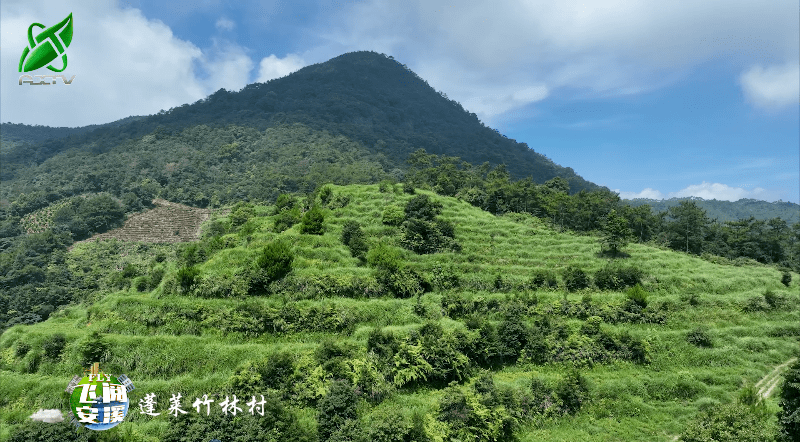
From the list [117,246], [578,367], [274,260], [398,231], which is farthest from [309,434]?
[117,246]

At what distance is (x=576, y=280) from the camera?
100 ft

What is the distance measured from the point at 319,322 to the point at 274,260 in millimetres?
5954

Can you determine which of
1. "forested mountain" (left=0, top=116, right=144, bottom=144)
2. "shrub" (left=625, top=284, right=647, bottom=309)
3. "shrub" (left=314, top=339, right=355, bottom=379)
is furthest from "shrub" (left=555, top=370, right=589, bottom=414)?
"forested mountain" (left=0, top=116, right=144, bottom=144)

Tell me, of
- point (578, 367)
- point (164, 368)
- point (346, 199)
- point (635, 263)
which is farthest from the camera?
point (346, 199)

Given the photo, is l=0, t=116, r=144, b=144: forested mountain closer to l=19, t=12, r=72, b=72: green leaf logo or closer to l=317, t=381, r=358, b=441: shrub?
l=19, t=12, r=72, b=72: green leaf logo

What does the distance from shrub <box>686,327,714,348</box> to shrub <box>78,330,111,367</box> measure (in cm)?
3513

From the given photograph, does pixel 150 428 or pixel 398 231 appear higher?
pixel 398 231

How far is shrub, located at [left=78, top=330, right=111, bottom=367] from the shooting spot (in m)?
20.5

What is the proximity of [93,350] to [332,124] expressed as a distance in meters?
129

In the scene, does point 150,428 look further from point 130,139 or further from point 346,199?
point 130,139

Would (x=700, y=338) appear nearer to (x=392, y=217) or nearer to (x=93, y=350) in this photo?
(x=392, y=217)

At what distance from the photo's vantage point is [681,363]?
23922mm

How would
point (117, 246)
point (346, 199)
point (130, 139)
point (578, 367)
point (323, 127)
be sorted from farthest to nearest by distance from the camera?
1. point (323, 127)
2. point (130, 139)
3. point (117, 246)
4. point (346, 199)
5. point (578, 367)

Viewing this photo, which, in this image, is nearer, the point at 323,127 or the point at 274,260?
the point at 274,260
